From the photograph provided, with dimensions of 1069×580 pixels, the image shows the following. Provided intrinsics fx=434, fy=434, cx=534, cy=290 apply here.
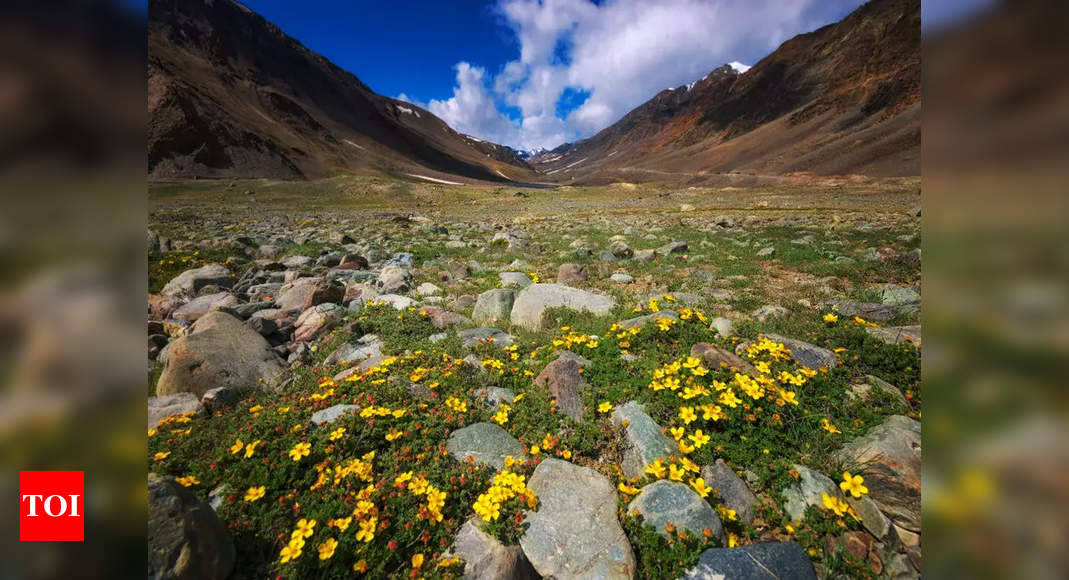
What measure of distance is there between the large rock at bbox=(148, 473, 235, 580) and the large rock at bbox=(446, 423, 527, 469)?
1878 millimetres

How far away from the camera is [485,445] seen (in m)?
4.32

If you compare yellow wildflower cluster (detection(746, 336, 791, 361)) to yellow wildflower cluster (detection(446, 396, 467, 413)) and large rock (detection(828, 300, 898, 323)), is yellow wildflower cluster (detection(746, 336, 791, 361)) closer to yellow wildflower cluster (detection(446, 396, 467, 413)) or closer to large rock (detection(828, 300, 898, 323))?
large rock (detection(828, 300, 898, 323))

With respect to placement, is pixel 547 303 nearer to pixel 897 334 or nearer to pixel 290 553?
pixel 897 334

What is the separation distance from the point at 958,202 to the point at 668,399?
4.01 metres

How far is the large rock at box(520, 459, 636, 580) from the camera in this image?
10.2 feet

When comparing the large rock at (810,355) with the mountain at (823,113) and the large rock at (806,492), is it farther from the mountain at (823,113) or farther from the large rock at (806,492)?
the mountain at (823,113)

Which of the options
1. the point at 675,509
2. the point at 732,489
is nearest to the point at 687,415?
the point at 732,489

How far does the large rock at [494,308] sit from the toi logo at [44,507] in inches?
259

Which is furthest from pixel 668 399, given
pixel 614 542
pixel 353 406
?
pixel 353 406

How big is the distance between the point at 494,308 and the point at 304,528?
→ 5251 millimetres

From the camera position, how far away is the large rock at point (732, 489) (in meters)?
3.56

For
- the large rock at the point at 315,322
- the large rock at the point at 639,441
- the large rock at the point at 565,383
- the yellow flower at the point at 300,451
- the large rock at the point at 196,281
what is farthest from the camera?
the large rock at the point at 196,281

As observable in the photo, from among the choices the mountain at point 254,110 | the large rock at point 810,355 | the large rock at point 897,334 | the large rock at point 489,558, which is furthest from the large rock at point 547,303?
the mountain at point 254,110

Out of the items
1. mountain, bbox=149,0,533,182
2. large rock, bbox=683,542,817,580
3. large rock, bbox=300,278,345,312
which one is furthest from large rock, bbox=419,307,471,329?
mountain, bbox=149,0,533,182
